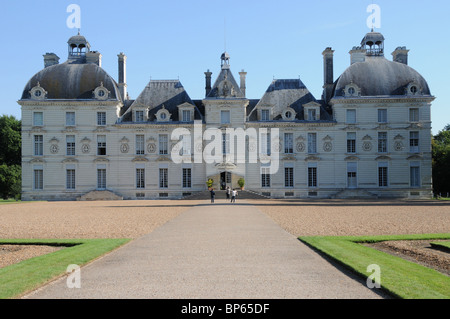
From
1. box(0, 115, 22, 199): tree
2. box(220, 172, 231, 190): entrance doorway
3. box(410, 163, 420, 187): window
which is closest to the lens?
box(220, 172, 231, 190): entrance doorway

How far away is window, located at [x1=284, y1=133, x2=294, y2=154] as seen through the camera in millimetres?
44656

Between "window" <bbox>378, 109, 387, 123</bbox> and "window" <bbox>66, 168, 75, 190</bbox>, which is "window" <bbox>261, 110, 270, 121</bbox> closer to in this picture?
"window" <bbox>378, 109, 387, 123</bbox>

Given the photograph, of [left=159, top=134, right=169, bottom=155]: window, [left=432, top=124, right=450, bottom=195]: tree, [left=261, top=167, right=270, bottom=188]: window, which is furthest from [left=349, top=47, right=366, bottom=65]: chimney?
[left=159, top=134, right=169, bottom=155]: window

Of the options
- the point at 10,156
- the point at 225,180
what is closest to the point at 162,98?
the point at 225,180

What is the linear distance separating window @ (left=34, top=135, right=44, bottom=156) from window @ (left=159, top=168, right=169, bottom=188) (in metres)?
11.4

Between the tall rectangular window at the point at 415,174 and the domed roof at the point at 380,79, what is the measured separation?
703 centimetres

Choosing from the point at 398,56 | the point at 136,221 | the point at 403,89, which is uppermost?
the point at 398,56

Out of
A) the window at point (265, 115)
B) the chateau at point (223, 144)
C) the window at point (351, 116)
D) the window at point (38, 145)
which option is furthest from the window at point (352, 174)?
the window at point (38, 145)

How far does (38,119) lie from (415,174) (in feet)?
119
